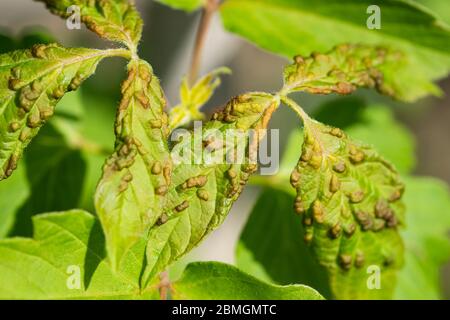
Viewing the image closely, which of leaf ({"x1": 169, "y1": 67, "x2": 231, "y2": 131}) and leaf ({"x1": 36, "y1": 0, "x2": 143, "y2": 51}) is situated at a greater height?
leaf ({"x1": 36, "y1": 0, "x2": 143, "y2": 51})

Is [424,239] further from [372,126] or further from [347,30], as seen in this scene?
[347,30]

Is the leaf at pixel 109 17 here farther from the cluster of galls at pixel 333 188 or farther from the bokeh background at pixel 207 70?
the bokeh background at pixel 207 70

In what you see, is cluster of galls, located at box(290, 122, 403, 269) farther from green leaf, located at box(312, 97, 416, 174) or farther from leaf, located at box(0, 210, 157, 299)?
green leaf, located at box(312, 97, 416, 174)

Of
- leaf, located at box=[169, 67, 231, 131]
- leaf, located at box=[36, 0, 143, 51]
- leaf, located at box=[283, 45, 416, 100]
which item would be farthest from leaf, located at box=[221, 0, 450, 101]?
leaf, located at box=[36, 0, 143, 51]

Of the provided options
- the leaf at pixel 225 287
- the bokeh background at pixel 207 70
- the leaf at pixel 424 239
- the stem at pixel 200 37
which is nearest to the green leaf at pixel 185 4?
the stem at pixel 200 37

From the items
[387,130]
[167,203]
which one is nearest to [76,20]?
[167,203]

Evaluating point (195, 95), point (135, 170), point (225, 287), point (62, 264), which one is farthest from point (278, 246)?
point (135, 170)
